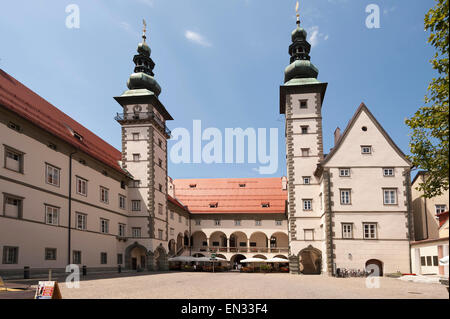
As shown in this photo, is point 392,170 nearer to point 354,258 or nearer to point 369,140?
point 369,140

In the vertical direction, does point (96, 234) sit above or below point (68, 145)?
below

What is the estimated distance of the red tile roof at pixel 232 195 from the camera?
61094 mm

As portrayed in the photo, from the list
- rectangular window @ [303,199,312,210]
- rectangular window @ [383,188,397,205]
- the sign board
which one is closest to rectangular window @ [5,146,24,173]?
the sign board

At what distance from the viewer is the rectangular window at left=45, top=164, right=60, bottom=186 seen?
2923 cm

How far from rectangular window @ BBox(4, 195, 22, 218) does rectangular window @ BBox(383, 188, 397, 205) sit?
29.7 m

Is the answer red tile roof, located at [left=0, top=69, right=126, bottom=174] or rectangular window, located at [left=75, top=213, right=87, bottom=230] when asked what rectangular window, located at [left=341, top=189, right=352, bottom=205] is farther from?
rectangular window, located at [left=75, top=213, right=87, bottom=230]

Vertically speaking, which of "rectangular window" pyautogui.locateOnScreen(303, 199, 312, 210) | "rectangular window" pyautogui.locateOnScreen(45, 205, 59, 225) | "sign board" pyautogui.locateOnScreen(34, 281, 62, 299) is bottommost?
"sign board" pyautogui.locateOnScreen(34, 281, 62, 299)

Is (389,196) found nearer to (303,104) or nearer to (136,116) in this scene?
(303,104)

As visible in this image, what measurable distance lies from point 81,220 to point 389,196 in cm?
2720

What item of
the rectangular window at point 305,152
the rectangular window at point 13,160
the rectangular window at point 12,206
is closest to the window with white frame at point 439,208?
the rectangular window at point 305,152

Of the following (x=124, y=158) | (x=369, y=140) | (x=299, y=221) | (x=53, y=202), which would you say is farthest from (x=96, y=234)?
(x=369, y=140)

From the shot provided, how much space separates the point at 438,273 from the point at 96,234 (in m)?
28.0

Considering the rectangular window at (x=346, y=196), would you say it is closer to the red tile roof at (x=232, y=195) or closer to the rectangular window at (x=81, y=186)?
the red tile roof at (x=232, y=195)

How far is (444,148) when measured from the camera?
18.9 metres
